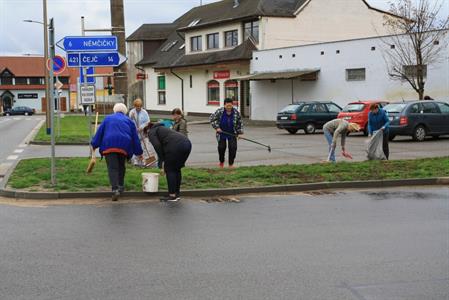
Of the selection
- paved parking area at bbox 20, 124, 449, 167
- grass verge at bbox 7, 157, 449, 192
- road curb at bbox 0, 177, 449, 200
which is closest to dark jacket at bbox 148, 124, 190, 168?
road curb at bbox 0, 177, 449, 200

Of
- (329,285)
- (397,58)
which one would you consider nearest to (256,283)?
(329,285)

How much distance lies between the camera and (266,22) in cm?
3928

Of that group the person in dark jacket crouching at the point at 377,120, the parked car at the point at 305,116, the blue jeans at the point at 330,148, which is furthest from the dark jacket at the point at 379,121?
the parked car at the point at 305,116

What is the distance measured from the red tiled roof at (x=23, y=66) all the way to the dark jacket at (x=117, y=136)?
291 feet

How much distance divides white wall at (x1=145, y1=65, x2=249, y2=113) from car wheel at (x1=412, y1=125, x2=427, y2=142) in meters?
19.9

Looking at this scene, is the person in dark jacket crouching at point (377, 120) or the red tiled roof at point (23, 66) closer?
the person in dark jacket crouching at point (377, 120)

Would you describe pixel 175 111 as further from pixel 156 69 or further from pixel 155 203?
pixel 156 69

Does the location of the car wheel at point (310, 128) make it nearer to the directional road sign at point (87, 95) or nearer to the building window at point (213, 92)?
the directional road sign at point (87, 95)

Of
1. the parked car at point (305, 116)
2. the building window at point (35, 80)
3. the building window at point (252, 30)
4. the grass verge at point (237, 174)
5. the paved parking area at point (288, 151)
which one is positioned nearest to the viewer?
the grass verge at point (237, 174)

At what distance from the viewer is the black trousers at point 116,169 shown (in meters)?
10.4

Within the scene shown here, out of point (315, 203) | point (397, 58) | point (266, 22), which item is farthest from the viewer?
point (266, 22)

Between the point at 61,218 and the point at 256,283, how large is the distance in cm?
417

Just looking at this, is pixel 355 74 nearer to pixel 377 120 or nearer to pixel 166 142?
pixel 377 120

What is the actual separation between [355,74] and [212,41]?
16390 millimetres
